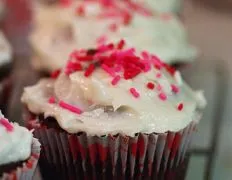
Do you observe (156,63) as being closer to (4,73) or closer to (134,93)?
(134,93)

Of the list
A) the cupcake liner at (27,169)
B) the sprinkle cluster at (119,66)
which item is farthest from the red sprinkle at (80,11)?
the cupcake liner at (27,169)

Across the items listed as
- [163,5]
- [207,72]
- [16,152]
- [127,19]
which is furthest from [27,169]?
[163,5]

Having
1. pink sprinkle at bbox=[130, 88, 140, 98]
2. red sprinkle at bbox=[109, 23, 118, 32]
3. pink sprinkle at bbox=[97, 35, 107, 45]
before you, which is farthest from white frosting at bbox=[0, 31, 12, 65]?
pink sprinkle at bbox=[130, 88, 140, 98]

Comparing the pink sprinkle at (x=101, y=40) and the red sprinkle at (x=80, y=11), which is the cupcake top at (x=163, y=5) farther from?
the pink sprinkle at (x=101, y=40)

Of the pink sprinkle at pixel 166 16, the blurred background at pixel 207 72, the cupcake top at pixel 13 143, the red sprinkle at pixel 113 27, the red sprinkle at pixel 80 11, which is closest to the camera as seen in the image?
the cupcake top at pixel 13 143

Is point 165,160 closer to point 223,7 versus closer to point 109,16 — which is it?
point 109,16

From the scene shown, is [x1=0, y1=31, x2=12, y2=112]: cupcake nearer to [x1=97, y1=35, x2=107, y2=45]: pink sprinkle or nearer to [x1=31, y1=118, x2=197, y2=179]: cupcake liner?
[x1=97, y1=35, x2=107, y2=45]: pink sprinkle

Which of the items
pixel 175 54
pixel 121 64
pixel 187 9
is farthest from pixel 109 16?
pixel 187 9
